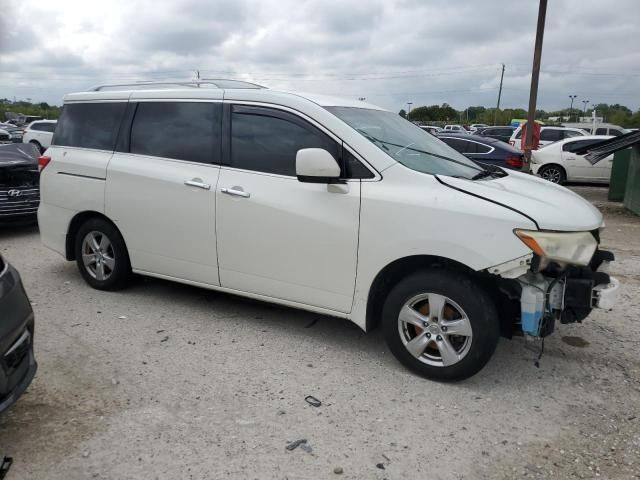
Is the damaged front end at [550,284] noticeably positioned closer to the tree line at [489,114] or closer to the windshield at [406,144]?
the windshield at [406,144]

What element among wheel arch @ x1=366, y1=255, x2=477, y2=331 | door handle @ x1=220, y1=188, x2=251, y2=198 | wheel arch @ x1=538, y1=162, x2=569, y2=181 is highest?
door handle @ x1=220, y1=188, x2=251, y2=198

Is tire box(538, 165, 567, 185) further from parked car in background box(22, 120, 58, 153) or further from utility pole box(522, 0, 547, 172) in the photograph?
parked car in background box(22, 120, 58, 153)

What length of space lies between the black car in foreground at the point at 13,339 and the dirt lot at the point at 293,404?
0.40m

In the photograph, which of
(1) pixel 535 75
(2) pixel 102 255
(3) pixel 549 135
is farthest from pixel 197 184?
(3) pixel 549 135

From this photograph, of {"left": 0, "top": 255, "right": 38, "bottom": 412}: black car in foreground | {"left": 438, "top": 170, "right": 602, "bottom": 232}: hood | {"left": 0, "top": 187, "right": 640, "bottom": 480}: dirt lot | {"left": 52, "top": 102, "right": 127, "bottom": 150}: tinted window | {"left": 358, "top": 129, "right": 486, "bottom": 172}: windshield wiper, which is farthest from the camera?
{"left": 52, "top": 102, "right": 127, "bottom": 150}: tinted window

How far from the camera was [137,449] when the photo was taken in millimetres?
2916

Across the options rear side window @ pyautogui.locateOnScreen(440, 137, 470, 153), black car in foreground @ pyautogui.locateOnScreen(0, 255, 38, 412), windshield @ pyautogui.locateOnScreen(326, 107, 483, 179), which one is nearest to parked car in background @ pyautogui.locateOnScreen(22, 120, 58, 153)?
rear side window @ pyautogui.locateOnScreen(440, 137, 470, 153)

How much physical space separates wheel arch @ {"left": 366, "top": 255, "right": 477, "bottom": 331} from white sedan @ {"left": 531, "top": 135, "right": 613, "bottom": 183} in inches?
496

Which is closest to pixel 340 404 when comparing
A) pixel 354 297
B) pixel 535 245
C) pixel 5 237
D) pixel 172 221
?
pixel 354 297

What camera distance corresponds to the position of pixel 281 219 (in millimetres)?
4035

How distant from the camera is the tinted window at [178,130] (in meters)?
4.49

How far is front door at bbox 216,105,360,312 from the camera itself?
3.85m

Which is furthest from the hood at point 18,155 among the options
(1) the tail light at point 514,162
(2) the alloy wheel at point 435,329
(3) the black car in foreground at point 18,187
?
(1) the tail light at point 514,162

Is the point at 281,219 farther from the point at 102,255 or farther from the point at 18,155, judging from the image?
the point at 18,155
